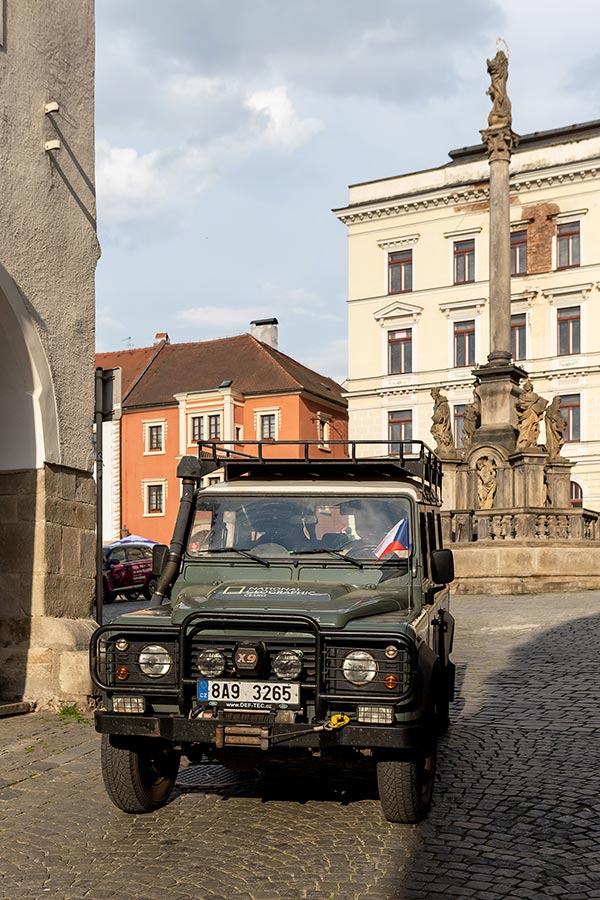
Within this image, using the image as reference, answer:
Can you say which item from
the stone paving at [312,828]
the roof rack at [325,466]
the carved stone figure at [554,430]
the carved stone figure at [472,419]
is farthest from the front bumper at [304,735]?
the carved stone figure at [554,430]

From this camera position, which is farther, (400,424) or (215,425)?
(215,425)

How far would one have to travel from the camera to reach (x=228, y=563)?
6.89 metres

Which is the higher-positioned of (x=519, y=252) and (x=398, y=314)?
(x=519, y=252)

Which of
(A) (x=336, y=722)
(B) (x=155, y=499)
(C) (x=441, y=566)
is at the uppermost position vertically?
(B) (x=155, y=499)

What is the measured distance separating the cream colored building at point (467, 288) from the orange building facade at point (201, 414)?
479 cm

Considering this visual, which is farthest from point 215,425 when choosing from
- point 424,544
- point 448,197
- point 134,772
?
point 134,772

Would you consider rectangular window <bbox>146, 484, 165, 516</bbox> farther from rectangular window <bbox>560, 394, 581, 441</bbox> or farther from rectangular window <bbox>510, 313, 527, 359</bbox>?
rectangular window <bbox>560, 394, 581, 441</bbox>

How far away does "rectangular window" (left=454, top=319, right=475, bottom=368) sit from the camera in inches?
1991

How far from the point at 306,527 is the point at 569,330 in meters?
43.5

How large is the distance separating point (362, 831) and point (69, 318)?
6.29 meters

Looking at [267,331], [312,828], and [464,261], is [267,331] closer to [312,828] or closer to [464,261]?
[464,261]

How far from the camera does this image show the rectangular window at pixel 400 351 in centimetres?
5200

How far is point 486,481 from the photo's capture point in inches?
1036

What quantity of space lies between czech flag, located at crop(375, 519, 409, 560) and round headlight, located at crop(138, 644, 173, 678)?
1.61 meters
